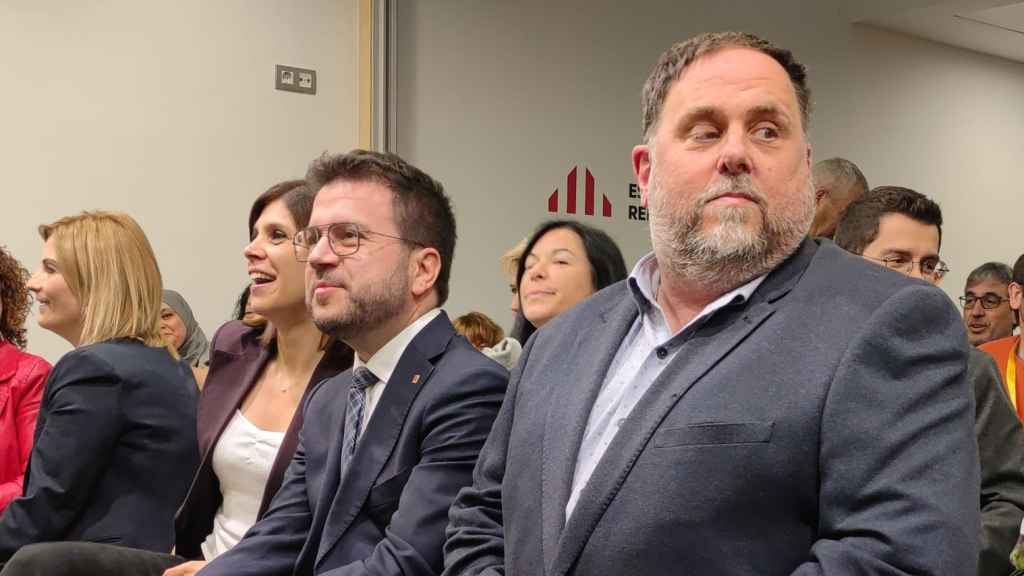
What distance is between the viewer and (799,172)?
6.14ft

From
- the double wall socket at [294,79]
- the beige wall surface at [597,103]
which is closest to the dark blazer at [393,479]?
the double wall socket at [294,79]

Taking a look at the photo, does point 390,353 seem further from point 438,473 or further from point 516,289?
point 516,289

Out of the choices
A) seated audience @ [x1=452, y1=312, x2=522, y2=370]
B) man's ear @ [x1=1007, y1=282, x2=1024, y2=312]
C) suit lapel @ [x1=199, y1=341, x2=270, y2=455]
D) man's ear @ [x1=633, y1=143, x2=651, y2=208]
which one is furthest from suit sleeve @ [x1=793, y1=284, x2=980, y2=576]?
seated audience @ [x1=452, y1=312, x2=522, y2=370]

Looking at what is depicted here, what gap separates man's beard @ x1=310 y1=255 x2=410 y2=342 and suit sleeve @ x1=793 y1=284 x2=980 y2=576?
1.25 metres

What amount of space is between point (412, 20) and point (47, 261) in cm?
313

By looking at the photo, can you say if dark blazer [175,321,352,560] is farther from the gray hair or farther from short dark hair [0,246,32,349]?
the gray hair

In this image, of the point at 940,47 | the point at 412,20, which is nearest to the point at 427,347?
the point at 412,20

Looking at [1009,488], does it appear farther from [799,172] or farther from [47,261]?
[47,261]

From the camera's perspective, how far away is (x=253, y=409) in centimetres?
312

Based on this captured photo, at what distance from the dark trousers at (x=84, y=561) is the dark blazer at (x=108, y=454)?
0.21 metres

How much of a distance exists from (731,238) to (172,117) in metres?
4.55

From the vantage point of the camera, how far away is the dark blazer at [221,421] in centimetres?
292

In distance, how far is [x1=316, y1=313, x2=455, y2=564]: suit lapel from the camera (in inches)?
95.4

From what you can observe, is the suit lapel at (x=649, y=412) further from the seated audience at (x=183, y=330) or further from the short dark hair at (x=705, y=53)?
the seated audience at (x=183, y=330)
